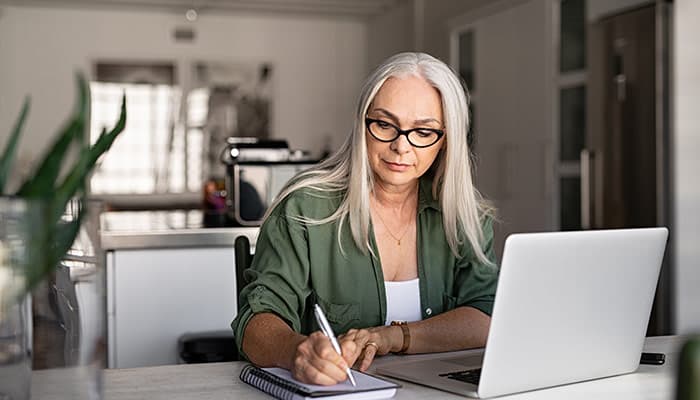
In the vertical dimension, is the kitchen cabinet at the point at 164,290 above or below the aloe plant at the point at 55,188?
below

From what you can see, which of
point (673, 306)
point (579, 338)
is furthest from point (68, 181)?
point (673, 306)

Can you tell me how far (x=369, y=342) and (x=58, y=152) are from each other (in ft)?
2.54

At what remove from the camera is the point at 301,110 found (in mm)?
8523

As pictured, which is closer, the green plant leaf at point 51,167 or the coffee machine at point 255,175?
the green plant leaf at point 51,167

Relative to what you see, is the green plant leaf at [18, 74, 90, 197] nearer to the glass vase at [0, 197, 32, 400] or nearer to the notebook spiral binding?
the glass vase at [0, 197, 32, 400]

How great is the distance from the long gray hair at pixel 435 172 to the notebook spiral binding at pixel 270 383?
468mm

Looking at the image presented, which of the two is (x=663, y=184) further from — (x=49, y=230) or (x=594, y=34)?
(x=49, y=230)

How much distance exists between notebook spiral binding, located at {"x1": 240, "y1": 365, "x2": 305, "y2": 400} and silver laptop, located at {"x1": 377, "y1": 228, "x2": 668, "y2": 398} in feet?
0.65

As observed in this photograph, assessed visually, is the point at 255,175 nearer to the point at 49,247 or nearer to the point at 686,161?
the point at 686,161

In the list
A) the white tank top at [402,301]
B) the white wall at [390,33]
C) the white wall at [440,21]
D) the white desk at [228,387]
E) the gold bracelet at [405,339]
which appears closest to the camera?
the white desk at [228,387]

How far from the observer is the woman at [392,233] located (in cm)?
176

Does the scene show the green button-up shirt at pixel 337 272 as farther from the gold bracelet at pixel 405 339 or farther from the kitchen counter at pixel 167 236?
the kitchen counter at pixel 167 236

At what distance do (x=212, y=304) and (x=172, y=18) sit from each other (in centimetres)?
541

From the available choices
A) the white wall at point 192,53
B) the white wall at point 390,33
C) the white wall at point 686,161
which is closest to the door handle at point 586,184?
the white wall at point 686,161
